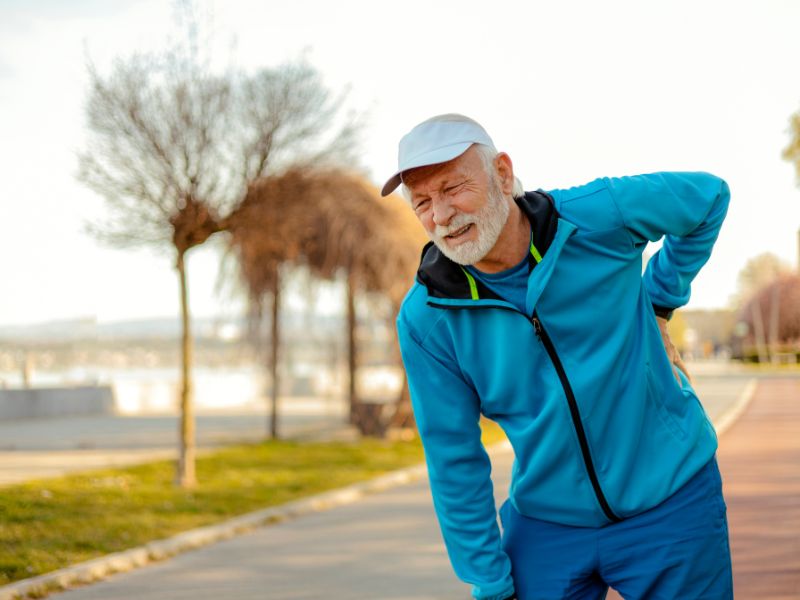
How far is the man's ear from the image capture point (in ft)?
9.53

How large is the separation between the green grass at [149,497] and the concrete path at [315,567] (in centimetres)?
59

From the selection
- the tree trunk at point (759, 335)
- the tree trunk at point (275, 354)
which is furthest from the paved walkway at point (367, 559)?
the tree trunk at point (759, 335)

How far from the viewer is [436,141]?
2762mm

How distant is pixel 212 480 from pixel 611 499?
33.6 feet

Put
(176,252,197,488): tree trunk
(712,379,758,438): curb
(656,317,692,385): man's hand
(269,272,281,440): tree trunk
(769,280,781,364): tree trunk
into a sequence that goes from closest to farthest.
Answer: (656,317,692,385): man's hand < (176,252,197,488): tree trunk < (269,272,281,440): tree trunk < (712,379,758,438): curb < (769,280,781,364): tree trunk

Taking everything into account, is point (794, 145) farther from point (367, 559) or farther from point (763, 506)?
point (367, 559)

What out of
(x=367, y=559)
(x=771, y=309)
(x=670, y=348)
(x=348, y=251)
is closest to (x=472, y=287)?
(x=670, y=348)

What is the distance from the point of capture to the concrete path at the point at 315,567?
22.5 ft

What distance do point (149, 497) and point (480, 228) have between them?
8680 mm

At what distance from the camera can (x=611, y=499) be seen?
107 inches

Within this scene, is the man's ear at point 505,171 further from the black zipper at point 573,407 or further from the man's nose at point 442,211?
the black zipper at point 573,407

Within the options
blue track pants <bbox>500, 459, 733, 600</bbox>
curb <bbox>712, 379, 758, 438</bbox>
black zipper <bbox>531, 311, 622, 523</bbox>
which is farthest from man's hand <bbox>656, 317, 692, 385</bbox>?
curb <bbox>712, 379, 758, 438</bbox>

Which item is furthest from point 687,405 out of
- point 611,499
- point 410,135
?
point 410,135

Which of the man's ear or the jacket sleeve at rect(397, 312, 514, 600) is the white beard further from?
the jacket sleeve at rect(397, 312, 514, 600)
